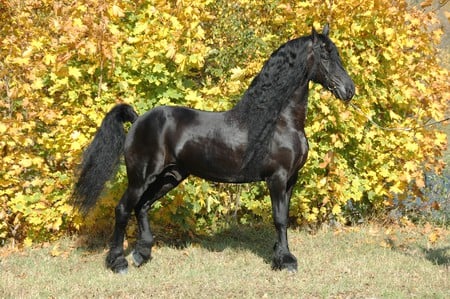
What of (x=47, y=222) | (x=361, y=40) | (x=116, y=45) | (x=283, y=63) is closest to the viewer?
(x=283, y=63)

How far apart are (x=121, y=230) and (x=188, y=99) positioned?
188 centimetres

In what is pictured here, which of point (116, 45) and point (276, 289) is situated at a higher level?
point (116, 45)

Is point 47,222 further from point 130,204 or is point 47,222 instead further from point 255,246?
point 255,246

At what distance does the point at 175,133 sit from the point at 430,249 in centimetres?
353

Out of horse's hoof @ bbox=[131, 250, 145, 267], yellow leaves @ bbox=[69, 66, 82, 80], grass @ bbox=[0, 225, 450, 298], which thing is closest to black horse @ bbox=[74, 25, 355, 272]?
horse's hoof @ bbox=[131, 250, 145, 267]

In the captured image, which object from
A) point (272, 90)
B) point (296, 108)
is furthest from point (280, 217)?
point (272, 90)

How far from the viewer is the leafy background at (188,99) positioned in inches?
257

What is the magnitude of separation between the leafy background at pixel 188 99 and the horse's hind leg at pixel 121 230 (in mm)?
575

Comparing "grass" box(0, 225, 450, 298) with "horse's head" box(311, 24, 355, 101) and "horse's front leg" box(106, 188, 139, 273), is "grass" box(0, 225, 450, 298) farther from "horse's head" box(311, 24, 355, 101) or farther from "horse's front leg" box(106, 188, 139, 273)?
"horse's head" box(311, 24, 355, 101)

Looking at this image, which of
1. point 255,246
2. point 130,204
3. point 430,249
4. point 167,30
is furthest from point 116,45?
point 430,249

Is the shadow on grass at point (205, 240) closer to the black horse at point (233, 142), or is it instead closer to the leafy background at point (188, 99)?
the leafy background at point (188, 99)

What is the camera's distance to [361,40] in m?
7.49

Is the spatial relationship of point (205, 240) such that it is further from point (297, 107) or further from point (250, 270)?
point (297, 107)

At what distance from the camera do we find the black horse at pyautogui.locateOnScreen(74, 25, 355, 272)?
5383 millimetres
